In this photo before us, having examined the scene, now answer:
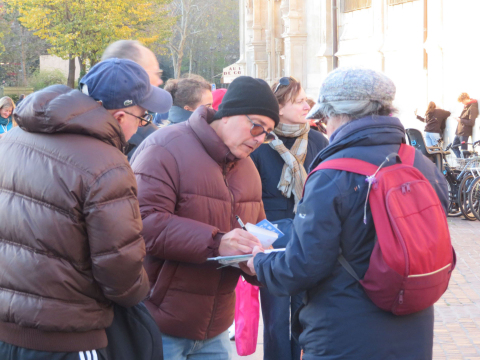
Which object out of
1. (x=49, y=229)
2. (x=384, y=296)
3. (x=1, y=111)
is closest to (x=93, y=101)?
(x=49, y=229)

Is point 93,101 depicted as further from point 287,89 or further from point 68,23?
point 68,23

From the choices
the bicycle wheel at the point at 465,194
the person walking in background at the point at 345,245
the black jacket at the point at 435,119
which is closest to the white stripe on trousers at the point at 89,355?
the person walking in background at the point at 345,245

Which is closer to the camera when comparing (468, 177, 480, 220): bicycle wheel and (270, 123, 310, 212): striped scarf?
(270, 123, 310, 212): striped scarf

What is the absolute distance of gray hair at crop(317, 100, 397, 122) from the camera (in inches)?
97.7

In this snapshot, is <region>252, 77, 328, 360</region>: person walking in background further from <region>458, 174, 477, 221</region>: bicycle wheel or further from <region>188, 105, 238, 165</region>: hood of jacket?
<region>458, 174, 477, 221</region>: bicycle wheel

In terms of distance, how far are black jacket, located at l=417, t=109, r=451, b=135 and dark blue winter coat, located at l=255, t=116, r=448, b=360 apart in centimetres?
1280

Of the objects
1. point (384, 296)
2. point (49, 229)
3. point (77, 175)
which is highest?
point (77, 175)

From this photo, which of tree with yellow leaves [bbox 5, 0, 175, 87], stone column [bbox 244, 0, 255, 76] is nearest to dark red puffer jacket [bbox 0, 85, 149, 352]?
tree with yellow leaves [bbox 5, 0, 175, 87]

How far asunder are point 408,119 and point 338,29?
605cm

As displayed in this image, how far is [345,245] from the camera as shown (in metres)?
2.38

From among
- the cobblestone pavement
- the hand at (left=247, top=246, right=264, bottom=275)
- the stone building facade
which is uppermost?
the stone building facade

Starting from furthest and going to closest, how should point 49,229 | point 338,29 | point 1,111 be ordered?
1. point 338,29
2. point 1,111
3. point 49,229

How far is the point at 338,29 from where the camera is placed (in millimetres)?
21781

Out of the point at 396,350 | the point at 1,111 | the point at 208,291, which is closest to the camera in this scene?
the point at 396,350
